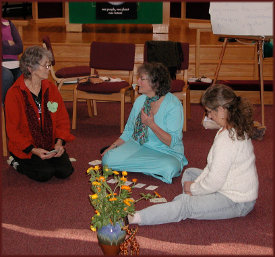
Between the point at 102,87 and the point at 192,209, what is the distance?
2602mm

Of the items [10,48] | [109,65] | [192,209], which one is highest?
[10,48]

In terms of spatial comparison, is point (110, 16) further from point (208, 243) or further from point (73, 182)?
point (208, 243)

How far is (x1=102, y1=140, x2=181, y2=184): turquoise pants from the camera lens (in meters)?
4.17

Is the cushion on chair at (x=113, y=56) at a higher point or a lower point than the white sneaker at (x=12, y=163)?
higher

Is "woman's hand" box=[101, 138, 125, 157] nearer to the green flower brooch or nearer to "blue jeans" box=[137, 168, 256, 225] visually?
the green flower brooch

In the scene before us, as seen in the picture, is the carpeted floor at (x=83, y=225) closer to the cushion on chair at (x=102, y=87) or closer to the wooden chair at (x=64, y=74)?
the cushion on chair at (x=102, y=87)

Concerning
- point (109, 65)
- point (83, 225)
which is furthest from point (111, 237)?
point (109, 65)

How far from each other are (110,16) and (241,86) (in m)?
3.27

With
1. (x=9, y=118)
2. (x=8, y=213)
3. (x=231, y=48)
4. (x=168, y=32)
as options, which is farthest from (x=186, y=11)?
(x=8, y=213)

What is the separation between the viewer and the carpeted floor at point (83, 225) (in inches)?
121

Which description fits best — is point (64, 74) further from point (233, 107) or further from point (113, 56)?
point (233, 107)

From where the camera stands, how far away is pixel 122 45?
19.8ft

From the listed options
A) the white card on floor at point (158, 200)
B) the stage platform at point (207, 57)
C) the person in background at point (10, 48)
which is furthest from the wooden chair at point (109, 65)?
the white card on floor at point (158, 200)

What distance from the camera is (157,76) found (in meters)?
4.16
